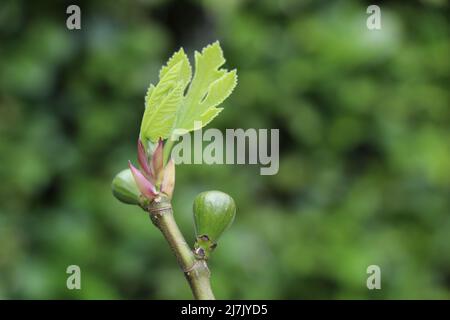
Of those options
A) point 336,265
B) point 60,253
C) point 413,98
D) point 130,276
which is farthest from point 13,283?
point 413,98

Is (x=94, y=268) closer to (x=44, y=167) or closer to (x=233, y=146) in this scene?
(x=44, y=167)

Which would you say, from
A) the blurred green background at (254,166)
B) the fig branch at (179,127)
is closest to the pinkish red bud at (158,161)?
the fig branch at (179,127)

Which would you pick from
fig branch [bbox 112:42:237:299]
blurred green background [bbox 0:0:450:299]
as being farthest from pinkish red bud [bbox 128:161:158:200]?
blurred green background [bbox 0:0:450:299]

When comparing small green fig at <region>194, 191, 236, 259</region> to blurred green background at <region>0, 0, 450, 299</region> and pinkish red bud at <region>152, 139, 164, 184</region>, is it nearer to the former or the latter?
pinkish red bud at <region>152, 139, 164, 184</region>

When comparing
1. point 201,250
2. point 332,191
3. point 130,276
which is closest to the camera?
point 201,250

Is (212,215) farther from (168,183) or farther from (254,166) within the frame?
(254,166)

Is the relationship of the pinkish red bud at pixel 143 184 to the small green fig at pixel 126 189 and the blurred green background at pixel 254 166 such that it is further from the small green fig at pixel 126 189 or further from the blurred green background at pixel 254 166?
the blurred green background at pixel 254 166

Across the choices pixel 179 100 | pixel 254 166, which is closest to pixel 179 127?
pixel 179 100
